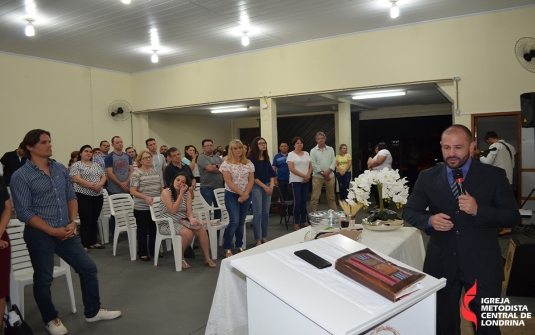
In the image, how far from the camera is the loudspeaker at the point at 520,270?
3309mm

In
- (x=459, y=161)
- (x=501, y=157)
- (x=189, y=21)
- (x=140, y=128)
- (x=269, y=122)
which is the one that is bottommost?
(x=501, y=157)

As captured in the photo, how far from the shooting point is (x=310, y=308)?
131cm

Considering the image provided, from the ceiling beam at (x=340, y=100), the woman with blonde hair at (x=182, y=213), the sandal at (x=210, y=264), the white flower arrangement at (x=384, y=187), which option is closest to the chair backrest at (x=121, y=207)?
the woman with blonde hair at (x=182, y=213)

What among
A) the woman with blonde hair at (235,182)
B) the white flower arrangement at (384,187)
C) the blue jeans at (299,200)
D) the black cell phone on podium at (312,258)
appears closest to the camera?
the black cell phone on podium at (312,258)

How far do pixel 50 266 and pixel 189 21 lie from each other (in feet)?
15.5

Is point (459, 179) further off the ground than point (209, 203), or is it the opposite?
point (459, 179)

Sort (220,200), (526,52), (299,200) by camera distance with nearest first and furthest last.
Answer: (220,200), (526,52), (299,200)

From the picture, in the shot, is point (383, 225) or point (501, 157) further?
point (501, 157)

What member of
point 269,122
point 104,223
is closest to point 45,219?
point 104,223

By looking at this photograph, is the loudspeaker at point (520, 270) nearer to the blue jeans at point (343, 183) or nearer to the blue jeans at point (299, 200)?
the blue jeans at point (299, 200)

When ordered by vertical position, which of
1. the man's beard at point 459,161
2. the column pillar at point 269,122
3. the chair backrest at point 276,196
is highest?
the column pillar at point 269,122

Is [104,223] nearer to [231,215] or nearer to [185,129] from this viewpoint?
[231,215]

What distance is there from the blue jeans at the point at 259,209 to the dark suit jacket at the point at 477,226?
123 inches

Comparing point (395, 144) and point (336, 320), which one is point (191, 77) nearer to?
point (395, 144)
